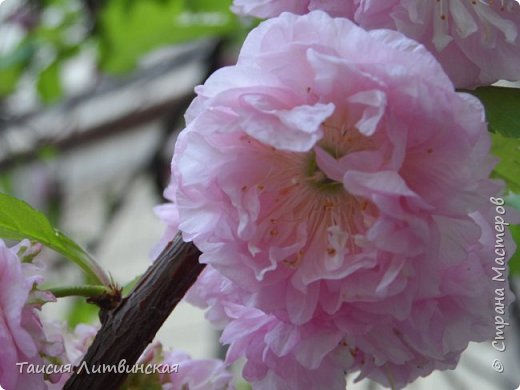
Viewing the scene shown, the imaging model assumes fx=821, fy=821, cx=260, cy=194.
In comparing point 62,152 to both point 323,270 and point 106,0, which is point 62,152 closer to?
point 106,0

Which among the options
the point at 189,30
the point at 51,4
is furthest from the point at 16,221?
the point at 51,4

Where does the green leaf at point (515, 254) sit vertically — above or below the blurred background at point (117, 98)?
above

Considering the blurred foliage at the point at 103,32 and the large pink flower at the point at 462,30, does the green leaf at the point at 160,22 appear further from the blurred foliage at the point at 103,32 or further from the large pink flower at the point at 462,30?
the large pink flower at the point at 462,30

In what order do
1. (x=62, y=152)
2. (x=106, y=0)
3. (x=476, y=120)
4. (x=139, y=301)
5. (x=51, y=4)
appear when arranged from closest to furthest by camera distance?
(x=476, y=120), (x=139, y=301), (x=106, y=0), (x=51, y=4), (x=62, y=152)

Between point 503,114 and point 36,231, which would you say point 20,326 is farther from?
point 503,114

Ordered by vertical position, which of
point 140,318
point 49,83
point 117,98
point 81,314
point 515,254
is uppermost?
point 140,318

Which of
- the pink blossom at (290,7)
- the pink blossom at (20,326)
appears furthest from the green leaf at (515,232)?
the pink blossom at (20,326)

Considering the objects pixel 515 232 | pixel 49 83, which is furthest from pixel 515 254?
pixel 49 83

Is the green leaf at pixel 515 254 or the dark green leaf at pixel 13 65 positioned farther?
the dark green leaf at pixel 13 65
